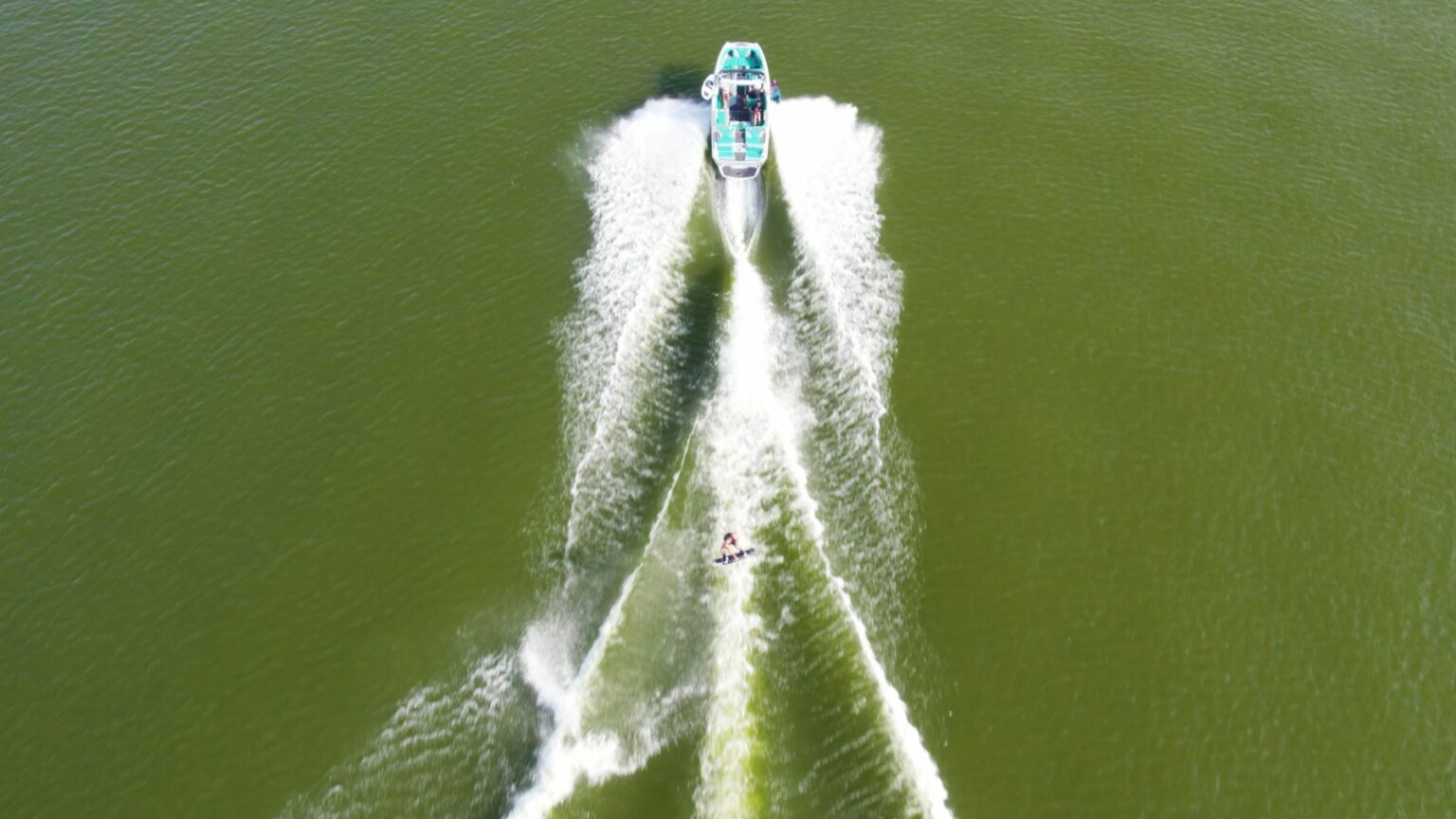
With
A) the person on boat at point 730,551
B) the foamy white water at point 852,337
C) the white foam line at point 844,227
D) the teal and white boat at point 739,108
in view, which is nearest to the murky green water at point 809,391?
the foamy white water at point 852,337

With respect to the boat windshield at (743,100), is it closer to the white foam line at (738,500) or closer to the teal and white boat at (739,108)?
the teal and white boat at (739,108)

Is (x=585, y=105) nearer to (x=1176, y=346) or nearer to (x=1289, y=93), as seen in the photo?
(x=1176, y=346)

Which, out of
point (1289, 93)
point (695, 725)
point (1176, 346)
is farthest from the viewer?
point (1289, 93)

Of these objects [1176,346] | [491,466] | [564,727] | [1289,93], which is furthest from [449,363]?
[1289,93]

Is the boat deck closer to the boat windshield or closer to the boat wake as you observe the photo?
the boat windshield

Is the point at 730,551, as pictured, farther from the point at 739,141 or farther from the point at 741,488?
the point at 739,141

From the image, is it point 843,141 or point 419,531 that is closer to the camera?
point 419,531
